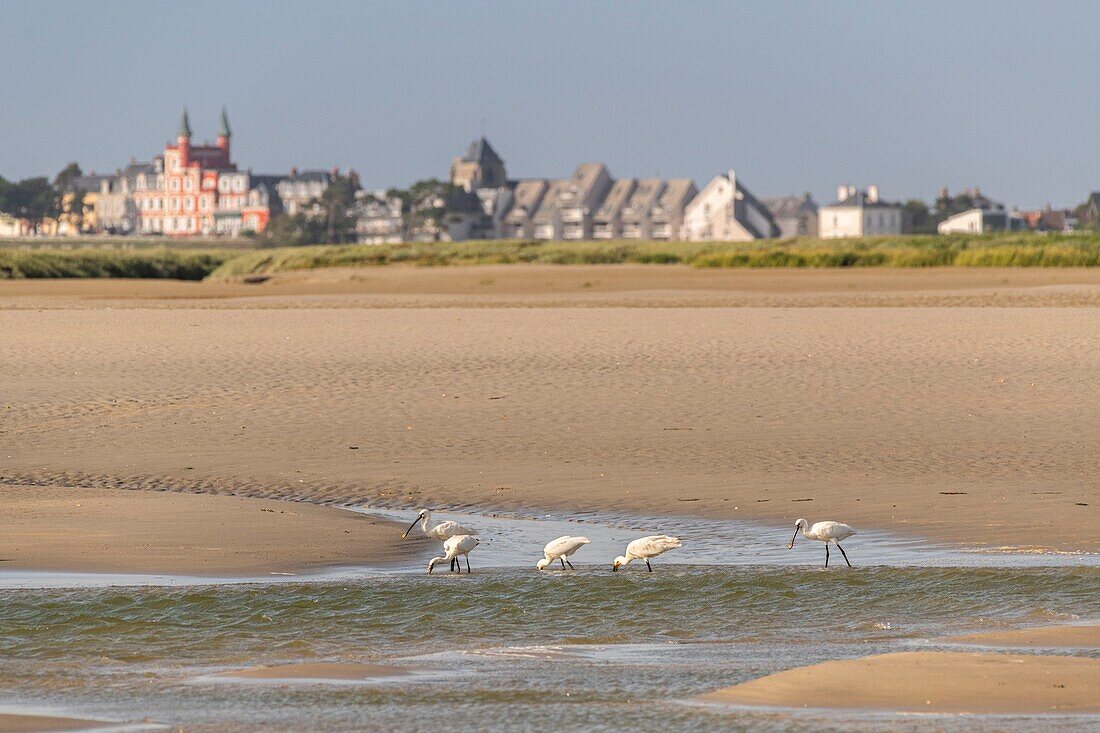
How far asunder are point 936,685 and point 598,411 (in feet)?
34.9

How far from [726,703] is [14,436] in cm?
1135

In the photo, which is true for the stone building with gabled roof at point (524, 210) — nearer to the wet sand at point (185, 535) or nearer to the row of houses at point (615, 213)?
the row of houses at point (615, 213)

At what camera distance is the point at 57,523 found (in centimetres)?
1196

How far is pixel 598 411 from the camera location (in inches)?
707

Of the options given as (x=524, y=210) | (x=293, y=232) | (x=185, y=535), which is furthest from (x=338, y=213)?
(x=185, y=535)

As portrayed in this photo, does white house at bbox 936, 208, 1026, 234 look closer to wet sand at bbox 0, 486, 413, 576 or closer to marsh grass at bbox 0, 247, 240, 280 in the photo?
marsh grass at bbox 0, 247, 240, 280

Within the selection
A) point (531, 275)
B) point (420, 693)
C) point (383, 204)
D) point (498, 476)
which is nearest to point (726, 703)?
point (420, 693)

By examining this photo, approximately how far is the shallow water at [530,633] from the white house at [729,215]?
142 m

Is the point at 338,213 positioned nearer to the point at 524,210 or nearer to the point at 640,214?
the point at 524,210

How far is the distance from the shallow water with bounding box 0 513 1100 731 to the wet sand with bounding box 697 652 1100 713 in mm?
177

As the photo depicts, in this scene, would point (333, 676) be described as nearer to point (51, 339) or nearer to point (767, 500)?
point (767, 500)

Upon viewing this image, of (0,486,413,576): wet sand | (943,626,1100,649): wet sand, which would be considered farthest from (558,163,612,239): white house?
(943,626,1100,649): wet sand

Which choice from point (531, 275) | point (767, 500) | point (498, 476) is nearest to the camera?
point (767, 500)

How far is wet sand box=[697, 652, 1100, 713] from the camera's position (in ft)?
23.3
